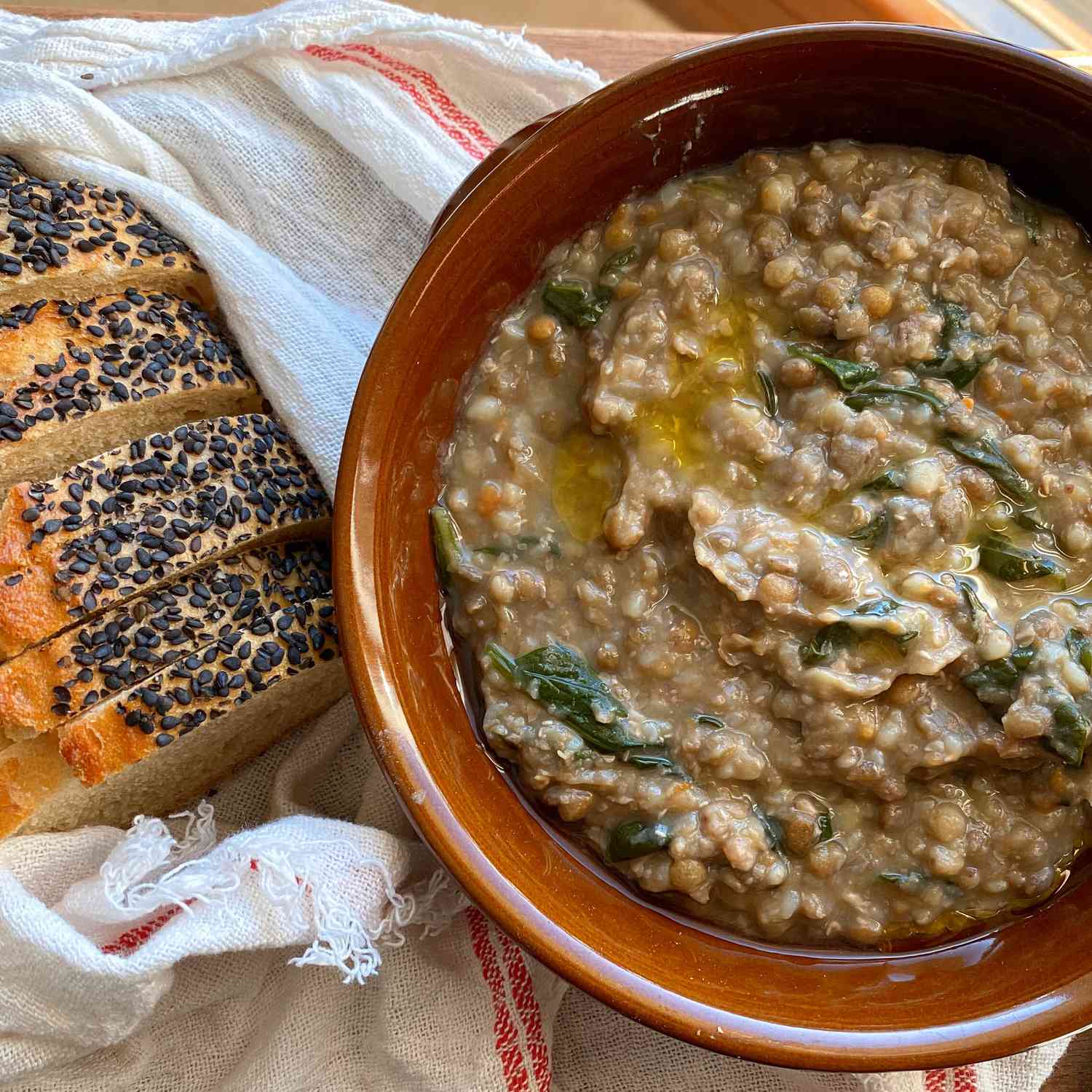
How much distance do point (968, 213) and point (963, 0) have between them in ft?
6.45

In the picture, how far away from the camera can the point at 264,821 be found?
137 inches

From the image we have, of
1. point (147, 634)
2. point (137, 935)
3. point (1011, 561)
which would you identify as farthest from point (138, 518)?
point (1011, 561)

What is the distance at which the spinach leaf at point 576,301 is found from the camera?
9.34 ft

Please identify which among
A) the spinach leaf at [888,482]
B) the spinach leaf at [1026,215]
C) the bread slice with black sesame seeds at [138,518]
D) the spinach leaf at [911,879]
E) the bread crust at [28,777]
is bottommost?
the bread crust at [28,777]

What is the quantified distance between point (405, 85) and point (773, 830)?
240 cm

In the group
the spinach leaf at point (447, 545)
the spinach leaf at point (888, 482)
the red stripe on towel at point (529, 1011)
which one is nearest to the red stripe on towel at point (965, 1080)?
the red stripe on towel at point (529, 1011)

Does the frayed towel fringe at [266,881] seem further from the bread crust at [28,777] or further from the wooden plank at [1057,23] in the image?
the wooden plank at [1057,23]

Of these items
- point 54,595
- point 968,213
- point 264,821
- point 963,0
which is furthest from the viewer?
point 963,0

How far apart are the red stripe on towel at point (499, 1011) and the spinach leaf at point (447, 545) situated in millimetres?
1027

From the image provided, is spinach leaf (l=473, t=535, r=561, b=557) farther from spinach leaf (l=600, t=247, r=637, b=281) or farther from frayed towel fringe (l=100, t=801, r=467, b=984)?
frayed towel fringe (l=100, t=801, r=467, b=984)

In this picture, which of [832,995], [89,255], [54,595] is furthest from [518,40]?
[832,995]

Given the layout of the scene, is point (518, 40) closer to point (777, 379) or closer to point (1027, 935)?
point (777, 379)

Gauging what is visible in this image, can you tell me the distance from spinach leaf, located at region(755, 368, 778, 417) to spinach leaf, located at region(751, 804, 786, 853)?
92cm

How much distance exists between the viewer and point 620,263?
9.41 ft
